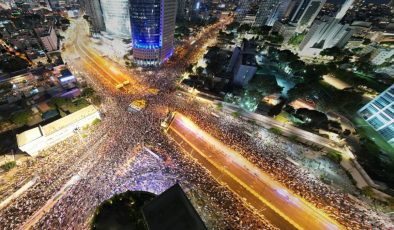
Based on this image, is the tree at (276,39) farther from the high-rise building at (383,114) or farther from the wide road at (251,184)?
the wide road at (251,184)

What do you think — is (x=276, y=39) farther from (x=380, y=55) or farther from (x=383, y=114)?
(x=383, y=114)

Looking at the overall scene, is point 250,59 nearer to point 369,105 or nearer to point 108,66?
point 369,105

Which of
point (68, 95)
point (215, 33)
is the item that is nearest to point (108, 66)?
point (68, 95)

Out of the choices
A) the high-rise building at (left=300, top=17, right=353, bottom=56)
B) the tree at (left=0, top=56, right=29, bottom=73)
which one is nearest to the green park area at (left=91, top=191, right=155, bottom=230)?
the tree at (left=0, top=56, right=29, bottom=73)

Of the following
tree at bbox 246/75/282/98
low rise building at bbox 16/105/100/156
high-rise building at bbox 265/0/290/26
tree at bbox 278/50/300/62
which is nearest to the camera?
low rise building at bbox 16/105/100/156

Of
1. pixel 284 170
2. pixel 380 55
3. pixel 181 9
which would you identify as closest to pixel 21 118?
pixel 284 170

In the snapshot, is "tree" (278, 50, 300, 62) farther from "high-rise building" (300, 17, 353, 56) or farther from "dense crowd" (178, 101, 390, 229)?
"dense crowd" (178, 101, 390, 229)

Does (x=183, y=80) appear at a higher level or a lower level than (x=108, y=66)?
higher
